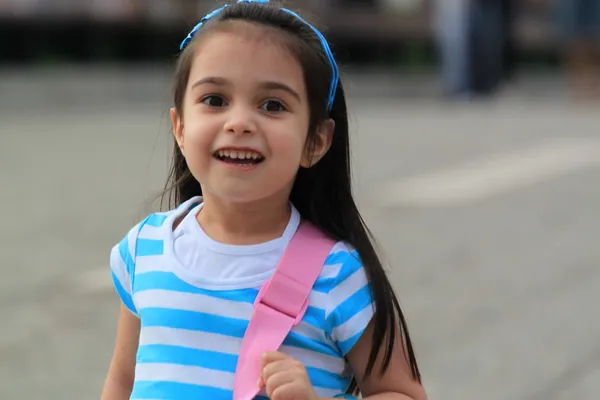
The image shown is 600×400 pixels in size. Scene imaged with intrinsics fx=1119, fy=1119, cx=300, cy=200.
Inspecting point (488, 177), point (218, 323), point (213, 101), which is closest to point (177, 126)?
point (213, 101)

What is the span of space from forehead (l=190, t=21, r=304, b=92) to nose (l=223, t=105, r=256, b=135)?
0.18ft

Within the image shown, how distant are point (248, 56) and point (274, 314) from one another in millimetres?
434

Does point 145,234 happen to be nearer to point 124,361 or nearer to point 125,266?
point 125,266

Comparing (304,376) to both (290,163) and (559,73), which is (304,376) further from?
(559,73)

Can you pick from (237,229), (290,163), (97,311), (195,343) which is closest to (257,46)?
(290,163)

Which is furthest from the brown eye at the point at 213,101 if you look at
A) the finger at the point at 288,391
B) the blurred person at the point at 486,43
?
the blurred person at the point at 486,43

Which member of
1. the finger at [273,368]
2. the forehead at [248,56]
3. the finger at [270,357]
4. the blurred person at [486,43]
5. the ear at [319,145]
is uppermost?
the forehead at [248,56]

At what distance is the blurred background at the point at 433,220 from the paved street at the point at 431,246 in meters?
0.01

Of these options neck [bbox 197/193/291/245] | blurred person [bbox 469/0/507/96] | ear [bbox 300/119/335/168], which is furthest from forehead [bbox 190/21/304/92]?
blurred person [bbox 469/0/507/96]

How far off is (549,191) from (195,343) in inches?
243

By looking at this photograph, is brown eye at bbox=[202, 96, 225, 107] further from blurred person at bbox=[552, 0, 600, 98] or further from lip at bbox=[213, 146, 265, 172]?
blurred person at bbox=[552, 0, 600, 98]

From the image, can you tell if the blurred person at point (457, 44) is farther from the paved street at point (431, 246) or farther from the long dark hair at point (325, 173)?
the long dark hair at point (325, 173)

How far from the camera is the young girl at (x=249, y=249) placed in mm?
1859

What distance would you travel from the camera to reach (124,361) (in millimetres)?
2119
